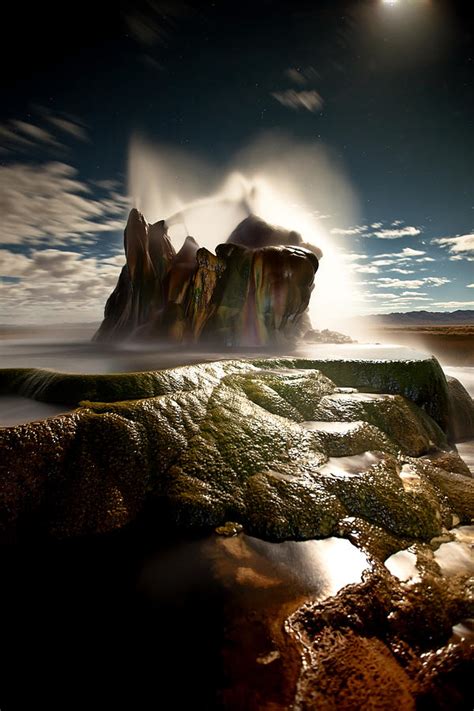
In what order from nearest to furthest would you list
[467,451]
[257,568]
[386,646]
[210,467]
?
[386,646] → [257,568] → [210,467] → [467,451]

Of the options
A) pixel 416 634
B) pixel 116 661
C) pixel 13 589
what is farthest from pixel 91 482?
pixel 416 634

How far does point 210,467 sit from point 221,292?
26927 millimetres

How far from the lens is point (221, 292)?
3359cm

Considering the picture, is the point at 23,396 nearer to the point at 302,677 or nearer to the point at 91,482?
the point at 91,482

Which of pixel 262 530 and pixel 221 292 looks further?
pixel 221 292

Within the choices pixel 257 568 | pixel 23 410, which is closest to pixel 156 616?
pixel 257 568

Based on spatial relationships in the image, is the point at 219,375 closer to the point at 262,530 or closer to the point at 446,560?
the point at 262,530

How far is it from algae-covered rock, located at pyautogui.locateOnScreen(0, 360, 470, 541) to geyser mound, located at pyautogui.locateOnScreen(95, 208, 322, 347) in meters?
22.5

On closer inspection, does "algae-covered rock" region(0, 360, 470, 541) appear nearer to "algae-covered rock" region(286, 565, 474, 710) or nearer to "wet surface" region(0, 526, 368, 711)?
"wet surface" region(0, 526, 368, 711)

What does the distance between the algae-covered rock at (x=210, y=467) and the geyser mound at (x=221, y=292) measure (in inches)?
886

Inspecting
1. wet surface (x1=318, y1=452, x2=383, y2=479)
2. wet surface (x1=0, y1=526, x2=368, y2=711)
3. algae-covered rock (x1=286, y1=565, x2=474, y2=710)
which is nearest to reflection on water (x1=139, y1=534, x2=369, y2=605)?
wet surface (x1=0, y1=526, x2=368, y2=711)

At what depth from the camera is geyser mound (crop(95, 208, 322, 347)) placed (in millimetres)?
32375

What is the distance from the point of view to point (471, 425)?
55.0 ft

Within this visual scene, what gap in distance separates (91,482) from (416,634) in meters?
6.29
